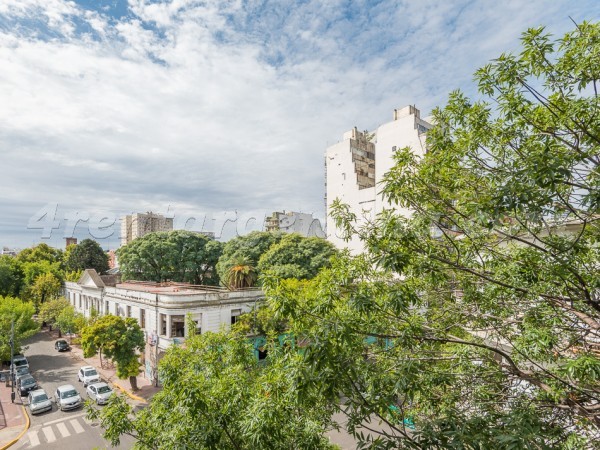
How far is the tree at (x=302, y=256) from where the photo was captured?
103ft

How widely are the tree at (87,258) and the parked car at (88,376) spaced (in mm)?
29119

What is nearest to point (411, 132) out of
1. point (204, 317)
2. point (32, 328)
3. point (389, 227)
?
point (204, 317)

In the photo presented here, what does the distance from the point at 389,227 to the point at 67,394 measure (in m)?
25.4

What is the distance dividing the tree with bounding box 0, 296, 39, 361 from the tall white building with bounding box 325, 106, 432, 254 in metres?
29.2

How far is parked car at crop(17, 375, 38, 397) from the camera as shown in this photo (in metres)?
23.4

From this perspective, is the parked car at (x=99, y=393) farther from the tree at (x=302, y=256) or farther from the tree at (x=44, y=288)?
the tree at (x=44, y=288)

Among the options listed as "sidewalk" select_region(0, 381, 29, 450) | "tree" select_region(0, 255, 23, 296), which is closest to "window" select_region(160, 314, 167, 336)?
"sidewalk" select_region(0, 381, 29, 450)

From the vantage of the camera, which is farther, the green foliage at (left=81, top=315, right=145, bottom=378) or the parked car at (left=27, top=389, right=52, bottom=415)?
A: the green foliage at (left=81, top=315, right=145, bottom=378)

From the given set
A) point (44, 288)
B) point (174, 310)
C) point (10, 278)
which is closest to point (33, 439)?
point (174, 310)

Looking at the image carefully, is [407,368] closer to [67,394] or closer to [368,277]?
[368,277]

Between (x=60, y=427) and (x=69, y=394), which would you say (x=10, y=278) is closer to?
(x=69, y=394)

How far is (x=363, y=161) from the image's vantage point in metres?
46.9

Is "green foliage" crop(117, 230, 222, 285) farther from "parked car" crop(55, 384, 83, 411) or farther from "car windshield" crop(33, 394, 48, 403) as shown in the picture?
"car windshield" crop(33, 394, 48, 403)

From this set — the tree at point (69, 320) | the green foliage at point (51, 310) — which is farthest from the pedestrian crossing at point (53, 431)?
the green foliage at point (51, 310)
